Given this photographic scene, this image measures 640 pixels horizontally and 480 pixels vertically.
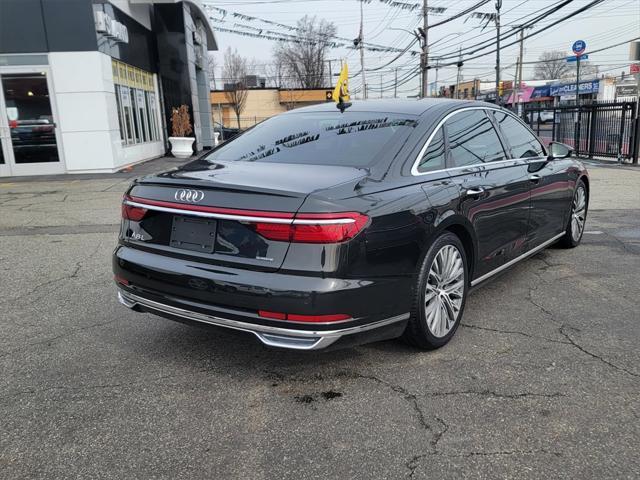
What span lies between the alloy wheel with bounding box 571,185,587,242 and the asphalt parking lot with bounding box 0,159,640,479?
4.43 ft

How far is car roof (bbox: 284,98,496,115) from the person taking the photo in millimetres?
3980

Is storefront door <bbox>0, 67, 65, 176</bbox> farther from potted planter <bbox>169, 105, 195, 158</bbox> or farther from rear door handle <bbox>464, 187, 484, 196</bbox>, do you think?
rear door handle <bbox>464, 187, 484, 196</bbox>

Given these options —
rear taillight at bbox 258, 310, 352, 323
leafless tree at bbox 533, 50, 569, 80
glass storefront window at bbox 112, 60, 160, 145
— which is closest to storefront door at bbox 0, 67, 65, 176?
glass storefront window at bbox 112, 60, 160, 145

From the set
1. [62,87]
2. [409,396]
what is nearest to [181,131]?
[62,87]

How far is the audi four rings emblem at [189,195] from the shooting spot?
308 cm

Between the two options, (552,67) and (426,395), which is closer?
(426,395)

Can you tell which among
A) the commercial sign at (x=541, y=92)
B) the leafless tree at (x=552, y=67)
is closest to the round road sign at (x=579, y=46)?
the commercial sign at (x=541, y=92)

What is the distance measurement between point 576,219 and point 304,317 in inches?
177

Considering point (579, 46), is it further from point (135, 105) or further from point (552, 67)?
point (552, 67)

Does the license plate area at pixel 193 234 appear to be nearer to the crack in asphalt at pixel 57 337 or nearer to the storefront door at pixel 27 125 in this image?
the crack in asphalt at pixel 57 337

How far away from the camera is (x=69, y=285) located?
17.1 ft

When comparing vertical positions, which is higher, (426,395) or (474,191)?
(474,191)

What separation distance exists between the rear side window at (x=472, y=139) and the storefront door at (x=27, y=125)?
13231 millimetres

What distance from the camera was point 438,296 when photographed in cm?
355
